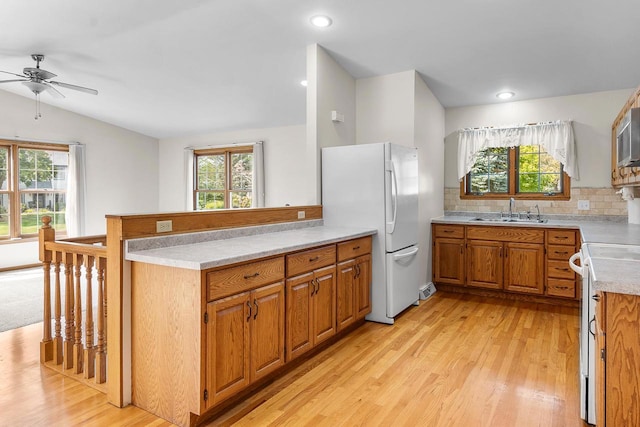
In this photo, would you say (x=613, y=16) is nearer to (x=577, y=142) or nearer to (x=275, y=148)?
(x=577, y=142)

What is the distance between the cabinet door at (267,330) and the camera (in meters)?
2.26

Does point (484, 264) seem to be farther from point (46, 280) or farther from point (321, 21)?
point (46, 280)

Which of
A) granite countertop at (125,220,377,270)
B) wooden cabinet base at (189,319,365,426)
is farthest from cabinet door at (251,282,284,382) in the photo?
granite countertop at (125,220,377,270)

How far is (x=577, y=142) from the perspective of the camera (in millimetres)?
4574

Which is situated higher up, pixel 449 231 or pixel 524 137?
pixel 524 137

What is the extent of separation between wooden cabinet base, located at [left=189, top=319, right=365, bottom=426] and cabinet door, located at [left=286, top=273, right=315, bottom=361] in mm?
139

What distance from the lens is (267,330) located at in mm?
2350

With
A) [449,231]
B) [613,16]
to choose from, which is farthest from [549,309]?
[613,16]

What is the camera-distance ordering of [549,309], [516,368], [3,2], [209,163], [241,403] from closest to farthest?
[241,403] → [516,368] → [3,2] → [549,309] → [209,163]

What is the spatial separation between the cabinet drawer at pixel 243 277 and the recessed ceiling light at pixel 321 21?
6.82 feet

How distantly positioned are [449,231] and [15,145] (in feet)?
21.4

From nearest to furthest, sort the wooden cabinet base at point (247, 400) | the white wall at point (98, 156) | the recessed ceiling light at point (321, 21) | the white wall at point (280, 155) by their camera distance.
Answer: the wooden cabinet base at point (247, 400) → the recessed ceiling light at point (321, 21) → the white wall at point (98, 156) → the white wall at point (280, 155)

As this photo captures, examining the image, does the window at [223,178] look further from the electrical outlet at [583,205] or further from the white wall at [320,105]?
the electrical outlet at [583,205]

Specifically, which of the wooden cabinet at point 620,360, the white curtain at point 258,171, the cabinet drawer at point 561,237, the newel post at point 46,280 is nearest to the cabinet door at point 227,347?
the newel post at point 46,280
